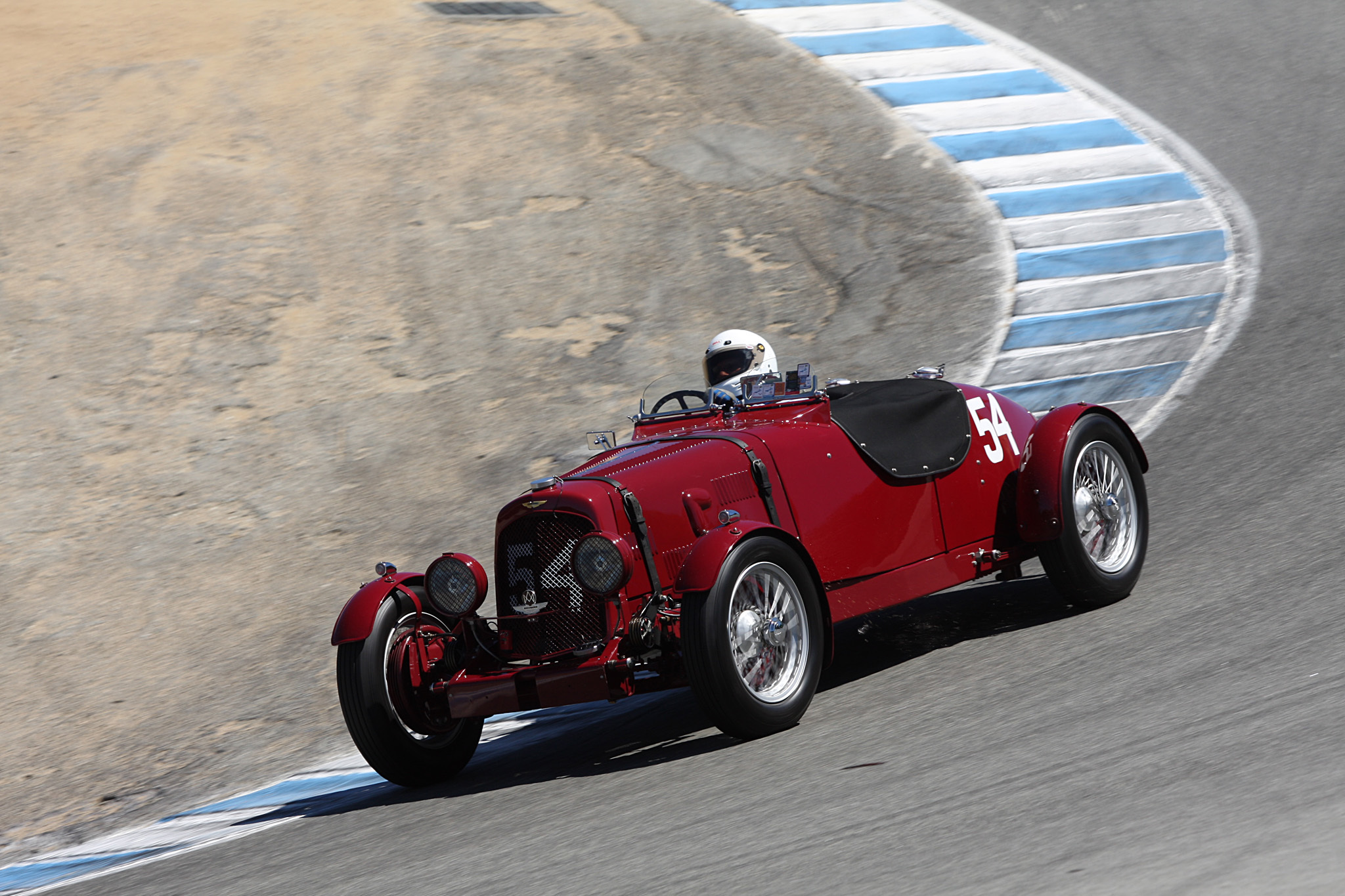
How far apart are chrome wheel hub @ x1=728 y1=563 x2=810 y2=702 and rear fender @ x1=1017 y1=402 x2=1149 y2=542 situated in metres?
1.62

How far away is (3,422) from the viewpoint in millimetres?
11445

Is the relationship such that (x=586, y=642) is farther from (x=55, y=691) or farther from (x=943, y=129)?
(x=943, y=129)

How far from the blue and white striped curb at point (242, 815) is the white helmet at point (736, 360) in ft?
5.62

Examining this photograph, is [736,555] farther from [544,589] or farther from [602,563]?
[544,589]

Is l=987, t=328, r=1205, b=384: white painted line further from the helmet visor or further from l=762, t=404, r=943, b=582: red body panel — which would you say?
l=762, t=404, r=943, b=582: red body panel

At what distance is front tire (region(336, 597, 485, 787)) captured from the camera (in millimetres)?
5879

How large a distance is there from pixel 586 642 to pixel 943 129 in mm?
12602

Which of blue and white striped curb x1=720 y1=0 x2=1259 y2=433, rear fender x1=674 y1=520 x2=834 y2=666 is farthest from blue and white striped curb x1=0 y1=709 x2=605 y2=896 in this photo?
blue and white striped curb x1=720 y1=0 x2=1259 y2=433

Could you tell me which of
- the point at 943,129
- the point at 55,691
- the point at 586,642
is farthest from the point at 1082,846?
the point at 943,129

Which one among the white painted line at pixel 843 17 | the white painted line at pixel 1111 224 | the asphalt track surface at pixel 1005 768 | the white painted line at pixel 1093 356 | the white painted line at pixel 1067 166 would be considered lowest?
the asphalt track surface at pixel 1005 768

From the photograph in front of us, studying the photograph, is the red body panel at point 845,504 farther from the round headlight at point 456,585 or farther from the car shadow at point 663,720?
the round headlight at point 456,585

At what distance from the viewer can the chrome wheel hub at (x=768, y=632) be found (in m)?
5.53

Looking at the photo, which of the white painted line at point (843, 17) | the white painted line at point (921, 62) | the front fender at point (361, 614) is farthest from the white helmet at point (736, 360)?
the white painted line at point (843, 17)

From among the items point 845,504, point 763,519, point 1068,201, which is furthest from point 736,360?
point 1068,201
